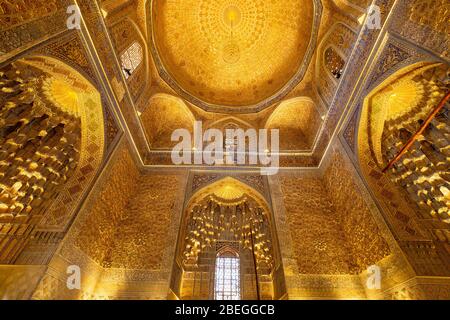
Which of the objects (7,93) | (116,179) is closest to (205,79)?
(116,179)

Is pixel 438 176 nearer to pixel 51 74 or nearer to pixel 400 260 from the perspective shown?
pixel 400 260

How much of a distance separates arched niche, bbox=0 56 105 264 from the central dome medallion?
8.46 ft

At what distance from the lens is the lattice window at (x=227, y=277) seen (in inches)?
190

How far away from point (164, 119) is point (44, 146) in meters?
3.22

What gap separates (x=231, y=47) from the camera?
603 cm

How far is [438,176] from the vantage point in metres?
3.51

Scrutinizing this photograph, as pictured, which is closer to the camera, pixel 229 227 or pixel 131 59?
pixel 131 59

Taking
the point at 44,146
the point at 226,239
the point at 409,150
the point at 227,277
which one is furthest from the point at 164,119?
the point at 409,150

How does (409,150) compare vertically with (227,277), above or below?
above

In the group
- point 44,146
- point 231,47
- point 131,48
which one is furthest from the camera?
point 231,47

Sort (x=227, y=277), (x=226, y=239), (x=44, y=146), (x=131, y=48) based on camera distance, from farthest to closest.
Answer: (x=226, y=239) → (x=227, y=277) → (x=131, y=48) → (x=44, y=146)

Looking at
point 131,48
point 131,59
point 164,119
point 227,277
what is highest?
point 164,119

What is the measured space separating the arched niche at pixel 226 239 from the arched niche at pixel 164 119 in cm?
204

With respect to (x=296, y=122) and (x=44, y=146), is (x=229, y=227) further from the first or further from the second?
(x=44, y=146)
